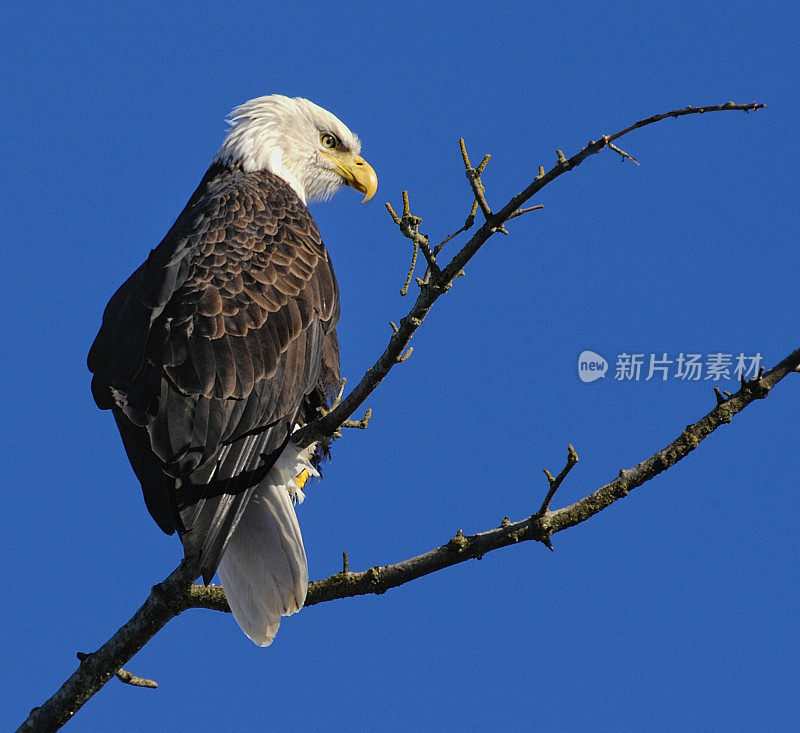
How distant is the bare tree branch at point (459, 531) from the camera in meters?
2.68

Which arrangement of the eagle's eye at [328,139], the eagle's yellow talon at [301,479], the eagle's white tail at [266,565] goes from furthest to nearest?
1. the eagle's eye at [328,139]
2. the eagle's yellow talon at [301,479]
3. the eagle's white tail at [266,565]

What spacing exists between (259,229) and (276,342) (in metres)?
0.55

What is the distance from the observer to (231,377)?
11.3 feet

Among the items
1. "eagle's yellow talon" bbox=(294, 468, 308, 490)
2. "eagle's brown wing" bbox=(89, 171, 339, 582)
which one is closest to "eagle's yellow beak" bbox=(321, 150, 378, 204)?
"eagle's brown wing" bbox=(89, 171, 339, 582)

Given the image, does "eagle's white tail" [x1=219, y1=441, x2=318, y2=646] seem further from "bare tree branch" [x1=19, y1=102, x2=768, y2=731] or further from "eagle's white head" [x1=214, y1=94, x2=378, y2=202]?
"eagle's white head" [x1=214, y1=94, x2=378, y2=202]

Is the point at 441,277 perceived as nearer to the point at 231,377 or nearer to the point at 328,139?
the point at 231,377

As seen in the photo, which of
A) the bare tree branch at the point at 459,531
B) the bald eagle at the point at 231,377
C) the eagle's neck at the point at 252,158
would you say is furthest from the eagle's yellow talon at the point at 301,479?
the eagle's neck at the point at 252,158

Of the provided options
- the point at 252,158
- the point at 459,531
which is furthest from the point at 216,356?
the point at 252,158

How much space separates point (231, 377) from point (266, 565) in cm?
72

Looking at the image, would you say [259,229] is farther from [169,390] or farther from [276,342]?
[169,390]

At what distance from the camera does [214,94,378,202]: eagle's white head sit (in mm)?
4973

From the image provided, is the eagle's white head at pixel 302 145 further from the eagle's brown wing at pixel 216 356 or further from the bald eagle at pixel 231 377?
the eagle's brown wing at pixel 216 356

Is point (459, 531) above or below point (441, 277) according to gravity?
below

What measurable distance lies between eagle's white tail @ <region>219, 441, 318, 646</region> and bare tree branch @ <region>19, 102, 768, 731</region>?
243mm
